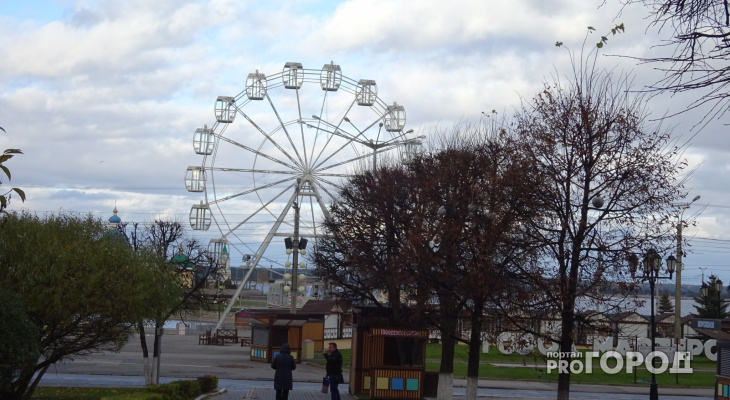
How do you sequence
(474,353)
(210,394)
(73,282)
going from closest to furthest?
(73,282) < (474,353) < (210,394)

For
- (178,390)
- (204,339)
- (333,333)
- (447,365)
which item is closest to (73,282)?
(178,390)

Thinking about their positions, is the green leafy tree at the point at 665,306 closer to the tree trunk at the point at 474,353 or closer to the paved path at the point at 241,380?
the paved path at the point at 241,380

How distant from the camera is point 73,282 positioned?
20.0m

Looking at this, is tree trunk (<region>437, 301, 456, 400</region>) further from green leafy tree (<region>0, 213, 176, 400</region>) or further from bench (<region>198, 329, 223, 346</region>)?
bench (<region>198, 329, 223, 346</region>)

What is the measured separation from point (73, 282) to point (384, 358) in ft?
36.6

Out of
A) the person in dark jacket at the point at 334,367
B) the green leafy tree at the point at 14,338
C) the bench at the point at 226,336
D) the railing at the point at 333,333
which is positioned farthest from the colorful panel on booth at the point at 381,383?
the bench at the point at 226,336

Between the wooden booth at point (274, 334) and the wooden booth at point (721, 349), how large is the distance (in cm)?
2230

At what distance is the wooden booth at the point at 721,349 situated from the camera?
23609 mm

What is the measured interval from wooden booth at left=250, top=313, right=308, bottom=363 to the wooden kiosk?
14292 millimetres

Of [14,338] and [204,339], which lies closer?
[14,338]

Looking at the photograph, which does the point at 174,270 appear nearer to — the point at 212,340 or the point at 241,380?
the point at 241,380

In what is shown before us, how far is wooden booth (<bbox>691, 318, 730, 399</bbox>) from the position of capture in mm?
23609

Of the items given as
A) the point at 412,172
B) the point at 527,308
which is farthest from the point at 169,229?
the point at 527,308

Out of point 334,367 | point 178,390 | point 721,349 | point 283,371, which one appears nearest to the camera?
point 283,371
